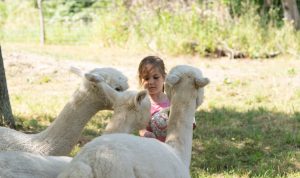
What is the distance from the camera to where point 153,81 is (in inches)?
208

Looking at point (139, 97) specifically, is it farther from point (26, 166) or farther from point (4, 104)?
point (4, 104)

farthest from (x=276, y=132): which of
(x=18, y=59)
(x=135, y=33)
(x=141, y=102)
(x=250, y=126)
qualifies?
(x=135, y=33)

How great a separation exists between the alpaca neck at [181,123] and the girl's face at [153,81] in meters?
1.04

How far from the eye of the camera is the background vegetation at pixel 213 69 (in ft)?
22.9

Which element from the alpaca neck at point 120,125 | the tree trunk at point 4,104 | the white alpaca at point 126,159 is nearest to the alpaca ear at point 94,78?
the alpaca neck at point 120,125

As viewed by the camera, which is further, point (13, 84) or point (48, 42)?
point (48, 42)

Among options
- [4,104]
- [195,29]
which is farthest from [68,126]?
[195,29]

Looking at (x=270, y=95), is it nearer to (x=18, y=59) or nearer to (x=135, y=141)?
(x=18, y=59)

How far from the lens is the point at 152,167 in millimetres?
3219

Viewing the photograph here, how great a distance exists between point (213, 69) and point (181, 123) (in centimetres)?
834

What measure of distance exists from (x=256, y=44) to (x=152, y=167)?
36.6 ft

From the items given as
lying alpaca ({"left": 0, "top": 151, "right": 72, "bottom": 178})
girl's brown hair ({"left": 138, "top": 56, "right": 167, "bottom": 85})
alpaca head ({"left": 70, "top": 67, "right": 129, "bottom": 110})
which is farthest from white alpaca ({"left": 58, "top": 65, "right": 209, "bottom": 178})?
girl's brown hair ({"left": 138, "top": 56, "right": 167, "bottom": 85})

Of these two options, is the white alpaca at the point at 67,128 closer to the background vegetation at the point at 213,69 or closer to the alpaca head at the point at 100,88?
the alpaca head at the point at 100,88

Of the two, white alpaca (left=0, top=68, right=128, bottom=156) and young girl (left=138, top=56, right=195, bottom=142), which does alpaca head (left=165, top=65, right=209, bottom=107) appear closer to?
white alpaca (left=0, top=68, right=128, bottom=156)
